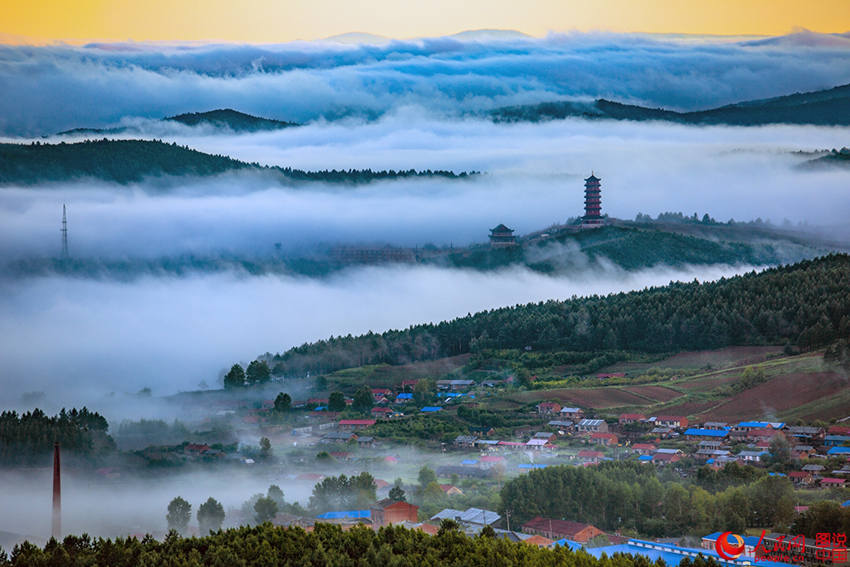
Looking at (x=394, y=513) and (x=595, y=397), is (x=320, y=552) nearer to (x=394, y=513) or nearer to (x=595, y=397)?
(x=394, y=513)

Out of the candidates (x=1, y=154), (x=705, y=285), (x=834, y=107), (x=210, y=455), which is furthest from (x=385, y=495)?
(x=834, y=107)

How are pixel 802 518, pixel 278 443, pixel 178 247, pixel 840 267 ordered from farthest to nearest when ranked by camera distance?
1. pixel 178 247
2. pixel 840 267
3. pixel 278 443
4. pixel 802 518

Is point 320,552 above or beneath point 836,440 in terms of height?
above

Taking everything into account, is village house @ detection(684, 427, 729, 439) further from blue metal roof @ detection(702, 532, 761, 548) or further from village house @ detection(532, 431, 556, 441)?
blue metal roof @ detection(702, 532, 761, 548)

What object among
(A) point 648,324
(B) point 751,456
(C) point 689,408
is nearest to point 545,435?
(C) point 689,408

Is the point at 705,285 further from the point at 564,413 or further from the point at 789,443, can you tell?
the point at 789,443
